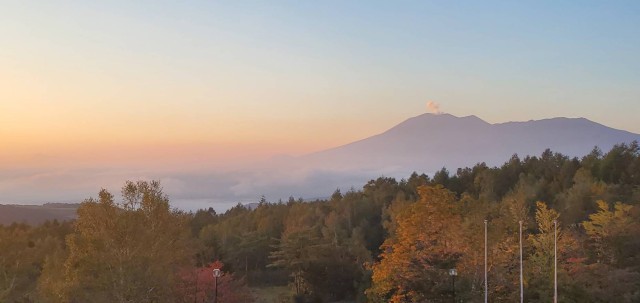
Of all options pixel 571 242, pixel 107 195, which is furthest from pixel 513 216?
pixel 107 195

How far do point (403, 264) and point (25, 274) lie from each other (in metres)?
26.9

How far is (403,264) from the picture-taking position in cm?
2952

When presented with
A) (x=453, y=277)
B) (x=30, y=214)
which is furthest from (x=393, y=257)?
(x=30, y=214)

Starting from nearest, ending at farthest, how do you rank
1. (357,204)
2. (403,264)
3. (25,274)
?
(403,264) < (25,274) < (357,204)

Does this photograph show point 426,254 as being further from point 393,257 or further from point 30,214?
point 30,214

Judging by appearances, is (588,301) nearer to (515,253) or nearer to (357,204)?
(515,253)

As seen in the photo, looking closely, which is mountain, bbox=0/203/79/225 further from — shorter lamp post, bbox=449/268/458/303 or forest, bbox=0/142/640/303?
shorter lamp post, bbox=449/268/458/303

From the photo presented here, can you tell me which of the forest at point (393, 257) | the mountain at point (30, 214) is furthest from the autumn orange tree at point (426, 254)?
the mountain at point (30, 214)

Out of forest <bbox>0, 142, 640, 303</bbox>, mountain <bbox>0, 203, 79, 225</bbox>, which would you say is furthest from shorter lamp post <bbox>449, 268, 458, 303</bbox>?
mountain <bbox>0, 203, 79, 225</bbox>

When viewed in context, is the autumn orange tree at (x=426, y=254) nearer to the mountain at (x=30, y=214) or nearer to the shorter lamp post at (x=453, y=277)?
the shorter lamp post at (x=453, y=277)

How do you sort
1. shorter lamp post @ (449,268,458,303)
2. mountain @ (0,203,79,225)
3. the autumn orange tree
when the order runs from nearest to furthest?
shorter lamp post @ (449,268,458,303), the autumn orange tree, mountain @ (0,203,79,225)

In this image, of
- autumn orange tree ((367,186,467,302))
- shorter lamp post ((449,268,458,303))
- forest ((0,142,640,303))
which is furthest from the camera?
autumn orange tree ((367,186,467,302))

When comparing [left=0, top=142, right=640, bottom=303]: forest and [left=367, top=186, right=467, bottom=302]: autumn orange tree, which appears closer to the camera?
[left=0, top=142, right=640, bottom=303]: forest

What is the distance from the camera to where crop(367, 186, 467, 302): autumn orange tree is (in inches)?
1160
